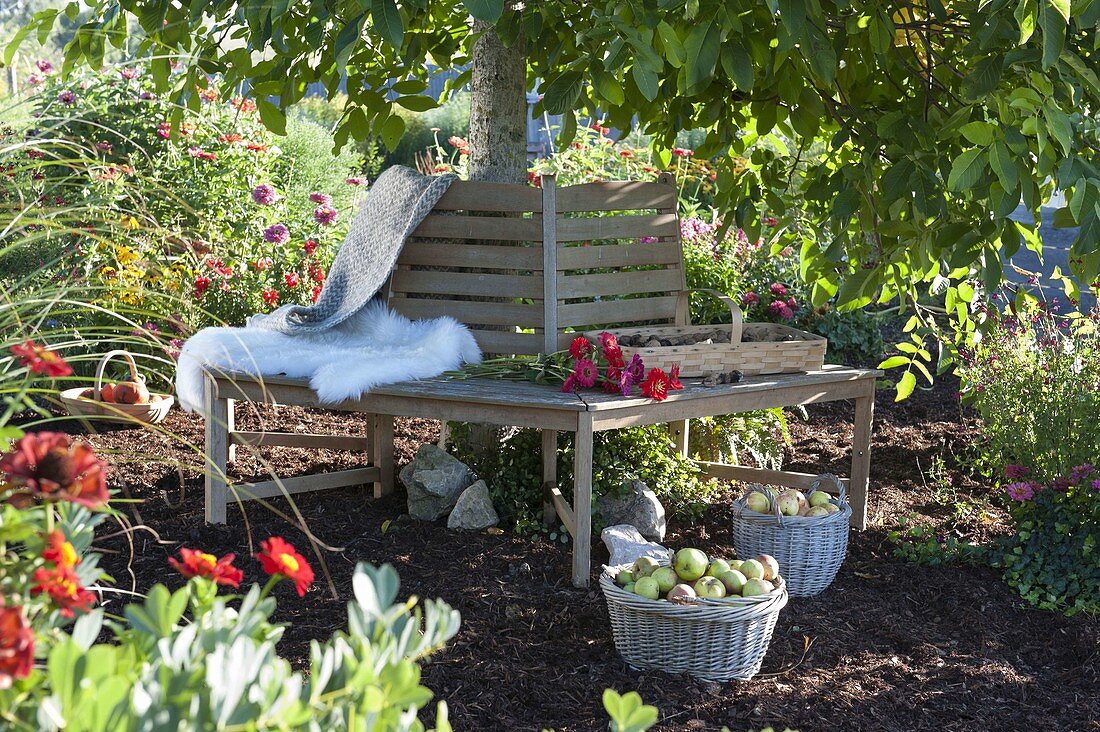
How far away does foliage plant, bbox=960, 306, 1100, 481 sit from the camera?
327 centimetres

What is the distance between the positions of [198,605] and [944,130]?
83.6 inches

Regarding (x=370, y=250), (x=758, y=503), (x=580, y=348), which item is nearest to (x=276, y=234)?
(x=370, y=250)

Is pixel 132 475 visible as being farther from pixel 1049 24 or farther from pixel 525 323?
pixel 1049 24

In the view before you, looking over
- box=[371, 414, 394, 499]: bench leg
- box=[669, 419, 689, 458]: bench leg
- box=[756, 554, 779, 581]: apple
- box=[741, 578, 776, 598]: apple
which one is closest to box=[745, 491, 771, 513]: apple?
box=[756, 554, 779, 581]: apple

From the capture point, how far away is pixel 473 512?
3375 mm

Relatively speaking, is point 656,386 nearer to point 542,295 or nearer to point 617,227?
point 542,295

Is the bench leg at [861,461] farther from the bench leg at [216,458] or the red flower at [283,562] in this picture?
the red flower at [283,562]

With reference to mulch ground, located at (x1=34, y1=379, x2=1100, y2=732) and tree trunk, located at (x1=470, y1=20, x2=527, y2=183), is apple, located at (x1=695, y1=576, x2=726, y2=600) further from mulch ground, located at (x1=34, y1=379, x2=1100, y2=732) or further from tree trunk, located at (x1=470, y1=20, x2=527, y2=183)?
tree trunk, located at (x1=470, y1=20, x2=527, y2=183)

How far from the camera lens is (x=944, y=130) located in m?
2.63

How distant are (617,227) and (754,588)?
158 cm

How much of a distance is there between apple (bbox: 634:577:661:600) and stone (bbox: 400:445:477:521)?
1.12 meters

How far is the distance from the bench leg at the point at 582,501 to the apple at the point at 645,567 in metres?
0.38

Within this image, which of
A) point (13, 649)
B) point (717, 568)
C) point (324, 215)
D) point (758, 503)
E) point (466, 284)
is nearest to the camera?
point (13, 649)

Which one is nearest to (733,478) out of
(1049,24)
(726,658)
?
(726,658)
